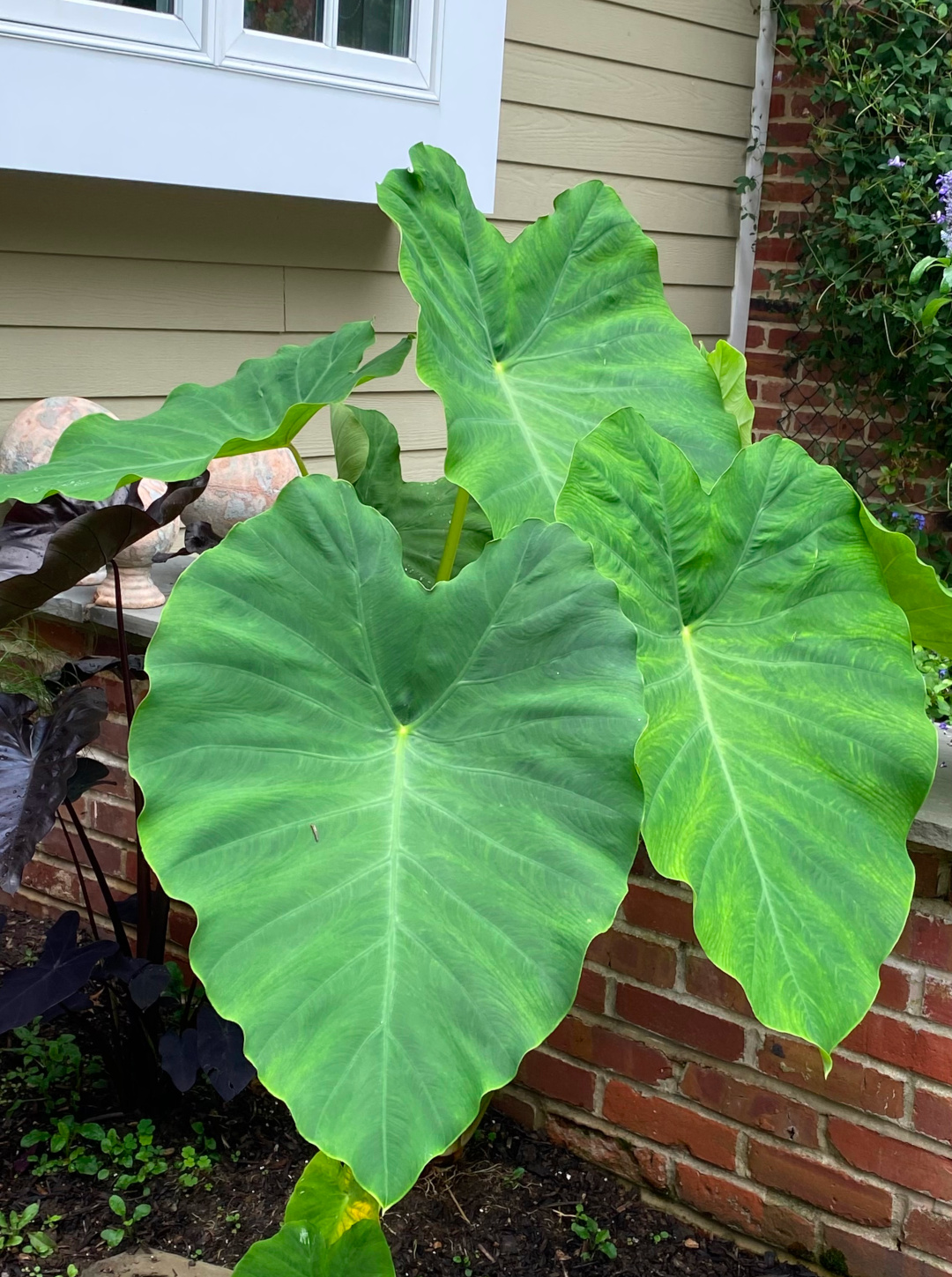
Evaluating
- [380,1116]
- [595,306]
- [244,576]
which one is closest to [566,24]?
[595,306]

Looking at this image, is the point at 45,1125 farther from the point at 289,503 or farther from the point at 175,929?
the point at 289,503

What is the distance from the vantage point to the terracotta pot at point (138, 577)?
1968 millimetres

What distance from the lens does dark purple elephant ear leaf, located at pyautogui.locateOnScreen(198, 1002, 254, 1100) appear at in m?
1.53

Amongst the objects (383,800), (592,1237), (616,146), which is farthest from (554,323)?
(616,146)

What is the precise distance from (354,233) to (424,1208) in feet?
6.47

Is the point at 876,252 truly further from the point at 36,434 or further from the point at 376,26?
the point at 36,434

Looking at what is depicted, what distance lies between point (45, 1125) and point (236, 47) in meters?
1.82

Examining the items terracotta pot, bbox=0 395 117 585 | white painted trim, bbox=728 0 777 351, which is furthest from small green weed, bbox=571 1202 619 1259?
white painted trim, bbox=728 0 777 351

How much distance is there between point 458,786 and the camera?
102cm

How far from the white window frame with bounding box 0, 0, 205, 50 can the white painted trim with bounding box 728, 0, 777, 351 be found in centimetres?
212

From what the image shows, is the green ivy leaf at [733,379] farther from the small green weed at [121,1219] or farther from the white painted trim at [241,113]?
the small green weed at [121,1219]

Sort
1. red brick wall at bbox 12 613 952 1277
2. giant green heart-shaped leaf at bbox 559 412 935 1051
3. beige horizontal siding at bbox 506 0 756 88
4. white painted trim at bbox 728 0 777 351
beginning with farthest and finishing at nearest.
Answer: white painted trim at bbox 728 0 777 351, beige horizontal siding at bbox 506 0 756 88, red brick wall at bbox 12 613 952 1277, giant green heart-shaped leaf at bbox 559 412 935 1051

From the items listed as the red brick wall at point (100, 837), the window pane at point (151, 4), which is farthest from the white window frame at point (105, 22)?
the red brick wall at point (100, 837)

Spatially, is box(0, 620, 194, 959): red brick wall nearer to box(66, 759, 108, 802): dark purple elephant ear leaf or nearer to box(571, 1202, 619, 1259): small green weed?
box(66, 759, 108, 802): dark purple elephant ear leaf
